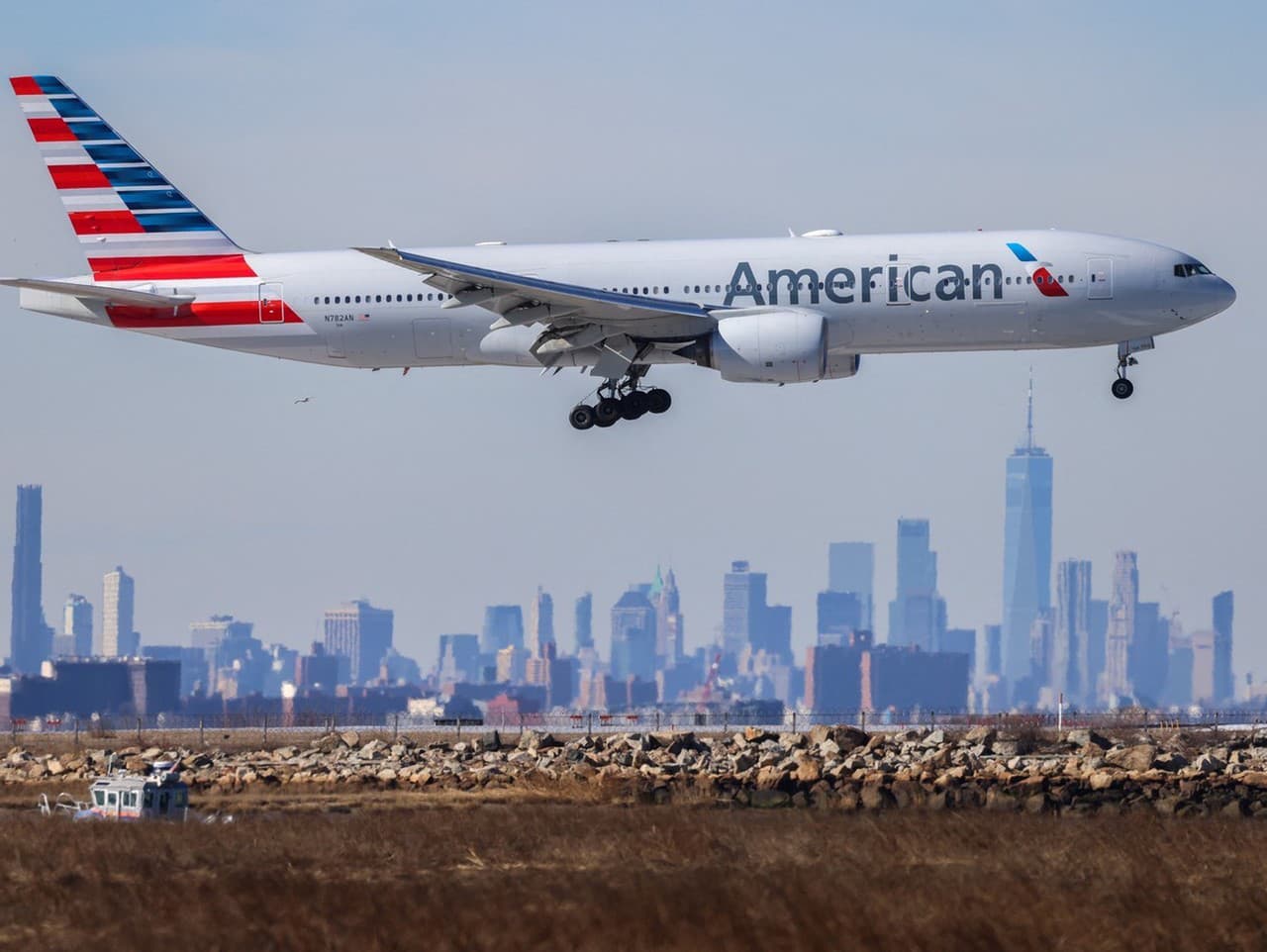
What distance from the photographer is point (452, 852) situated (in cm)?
3073

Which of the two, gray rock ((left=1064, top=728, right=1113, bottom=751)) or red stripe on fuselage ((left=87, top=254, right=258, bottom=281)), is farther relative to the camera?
red stripe on fuselage ((left=87, top=254, right=258, bottom=281))

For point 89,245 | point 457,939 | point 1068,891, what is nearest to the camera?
point 457,939

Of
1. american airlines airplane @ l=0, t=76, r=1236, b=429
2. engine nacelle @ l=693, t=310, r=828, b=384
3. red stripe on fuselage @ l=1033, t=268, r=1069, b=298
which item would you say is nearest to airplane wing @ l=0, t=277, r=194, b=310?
american airlines airplane @ l=0, t=76, r=1236, b=429

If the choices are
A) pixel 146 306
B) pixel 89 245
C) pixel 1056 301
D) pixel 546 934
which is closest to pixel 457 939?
pixel 546 934

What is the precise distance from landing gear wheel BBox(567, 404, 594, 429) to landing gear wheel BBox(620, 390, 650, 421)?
2.63 feet

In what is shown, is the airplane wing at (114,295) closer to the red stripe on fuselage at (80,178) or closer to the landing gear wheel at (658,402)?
the red stripe on fuselage at (80,178)

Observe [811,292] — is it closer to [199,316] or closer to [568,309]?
[568,309]

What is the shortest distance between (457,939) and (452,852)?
654 centimetres

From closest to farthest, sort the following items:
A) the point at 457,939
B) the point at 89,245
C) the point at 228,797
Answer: the point at 457,939
the point at 228,797
the point at 89,245

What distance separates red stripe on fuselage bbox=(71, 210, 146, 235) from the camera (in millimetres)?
59438

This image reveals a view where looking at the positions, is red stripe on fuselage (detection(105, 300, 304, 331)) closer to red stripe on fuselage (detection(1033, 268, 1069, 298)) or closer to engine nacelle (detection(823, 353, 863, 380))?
engine nacelle (detection(823, 353, 863, 380))

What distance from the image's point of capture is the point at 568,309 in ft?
173

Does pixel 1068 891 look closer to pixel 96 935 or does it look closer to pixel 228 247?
pixel 96 935

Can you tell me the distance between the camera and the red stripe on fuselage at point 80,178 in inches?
2382
